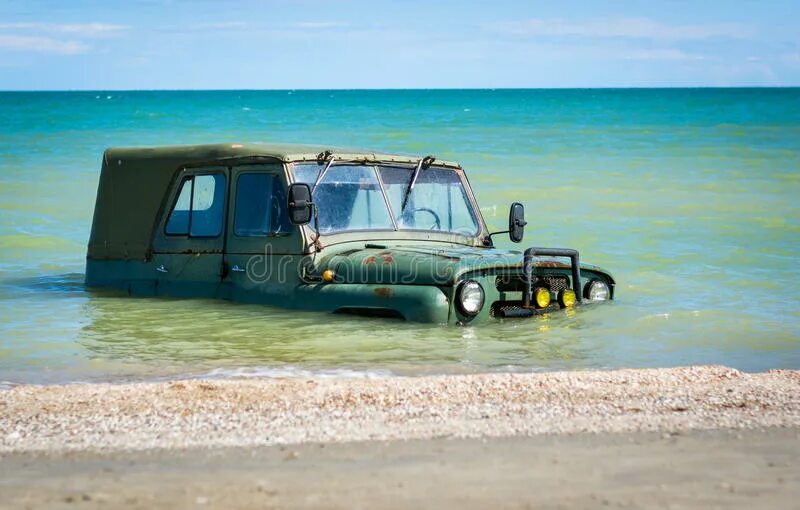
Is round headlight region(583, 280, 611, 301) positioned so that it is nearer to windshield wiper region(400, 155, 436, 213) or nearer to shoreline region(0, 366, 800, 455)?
windshield wiper region(400, 155, 436, 213)

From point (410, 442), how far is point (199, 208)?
5.10 metres

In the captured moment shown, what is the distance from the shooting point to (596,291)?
10156mm

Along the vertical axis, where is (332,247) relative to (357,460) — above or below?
above

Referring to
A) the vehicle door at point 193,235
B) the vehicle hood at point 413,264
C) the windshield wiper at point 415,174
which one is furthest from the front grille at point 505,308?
the vehicle door at point 193,235

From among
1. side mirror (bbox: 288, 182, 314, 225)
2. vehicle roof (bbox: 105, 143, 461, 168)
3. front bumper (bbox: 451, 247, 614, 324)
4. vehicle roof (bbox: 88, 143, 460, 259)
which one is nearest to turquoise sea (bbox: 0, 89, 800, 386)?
front bumper (bbox: 451, 247, 614, 324)

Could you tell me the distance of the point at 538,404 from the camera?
6707 millimetres

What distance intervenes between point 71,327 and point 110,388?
3.28 meters

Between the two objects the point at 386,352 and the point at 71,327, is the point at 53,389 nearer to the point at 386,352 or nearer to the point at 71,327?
the point at 386,352

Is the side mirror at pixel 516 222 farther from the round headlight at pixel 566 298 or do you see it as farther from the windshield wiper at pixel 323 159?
the windshield wiper at pixel 323 159

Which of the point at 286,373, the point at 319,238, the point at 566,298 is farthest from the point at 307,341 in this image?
the point at 566,298

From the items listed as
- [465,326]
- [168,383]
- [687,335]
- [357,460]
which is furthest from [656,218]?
[357,460]

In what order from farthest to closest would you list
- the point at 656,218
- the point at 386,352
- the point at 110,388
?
1. the point at 656,218
2. the point at 386,352
3. the point at 110,388

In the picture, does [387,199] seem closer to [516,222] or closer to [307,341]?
[516,222]

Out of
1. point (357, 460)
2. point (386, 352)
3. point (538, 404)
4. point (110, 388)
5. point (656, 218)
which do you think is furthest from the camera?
point (656, 218)
